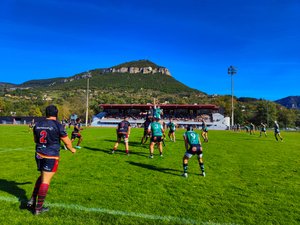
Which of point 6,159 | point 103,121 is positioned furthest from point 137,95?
point 6,159

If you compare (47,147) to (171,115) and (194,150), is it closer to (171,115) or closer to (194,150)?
(194,150)

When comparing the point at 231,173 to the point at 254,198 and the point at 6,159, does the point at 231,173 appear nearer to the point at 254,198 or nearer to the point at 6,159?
the point at 254,198

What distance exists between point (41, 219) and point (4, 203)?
128cm

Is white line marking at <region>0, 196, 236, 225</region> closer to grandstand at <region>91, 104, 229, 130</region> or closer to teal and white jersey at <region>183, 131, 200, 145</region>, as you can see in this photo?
teal and white jersey at <region>183, 131, 200, 145</region>

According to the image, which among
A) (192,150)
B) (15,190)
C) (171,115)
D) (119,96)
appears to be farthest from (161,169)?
(119,96)

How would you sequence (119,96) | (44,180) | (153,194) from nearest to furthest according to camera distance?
(44,180), (153,194), (119,96)

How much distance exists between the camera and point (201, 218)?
4.88 meters

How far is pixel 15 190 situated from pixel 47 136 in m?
2.26

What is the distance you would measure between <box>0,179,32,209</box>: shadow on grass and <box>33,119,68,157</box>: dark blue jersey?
1.29 metres

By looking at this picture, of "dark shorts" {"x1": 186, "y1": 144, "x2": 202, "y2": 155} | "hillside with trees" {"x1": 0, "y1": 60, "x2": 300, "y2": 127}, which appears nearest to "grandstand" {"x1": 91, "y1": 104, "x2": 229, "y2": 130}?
"hillside with trees" {"x1": 0, "y1": 60, "x2": 300, "y2": 127}

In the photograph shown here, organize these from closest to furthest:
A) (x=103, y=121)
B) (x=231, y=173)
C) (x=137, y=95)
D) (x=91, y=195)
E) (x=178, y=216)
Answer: (x=178, y=216)
(x=91, y=195)
(x=231, y=173)
(x=103, y=121)
(x=137, y=95)

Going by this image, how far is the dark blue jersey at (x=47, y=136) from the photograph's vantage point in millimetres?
5098

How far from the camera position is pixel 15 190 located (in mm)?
6301

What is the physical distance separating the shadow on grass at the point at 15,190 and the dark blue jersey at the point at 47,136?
1289 millimetres
